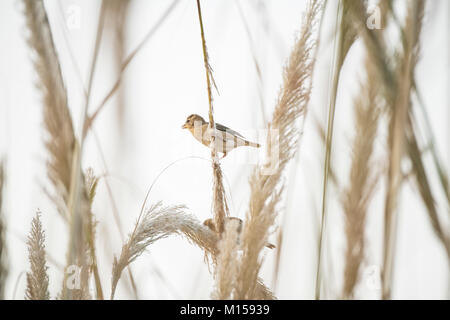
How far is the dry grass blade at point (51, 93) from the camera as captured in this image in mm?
530

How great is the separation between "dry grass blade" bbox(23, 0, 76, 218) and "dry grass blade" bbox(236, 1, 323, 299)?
0.32 metres

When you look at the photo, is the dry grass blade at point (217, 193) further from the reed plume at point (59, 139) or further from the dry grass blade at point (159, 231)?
the reed plume at point (59, 139)

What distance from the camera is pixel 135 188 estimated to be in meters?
1.10

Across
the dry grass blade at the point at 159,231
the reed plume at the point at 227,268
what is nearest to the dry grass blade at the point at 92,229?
the dry grass blade at the point at 159,231

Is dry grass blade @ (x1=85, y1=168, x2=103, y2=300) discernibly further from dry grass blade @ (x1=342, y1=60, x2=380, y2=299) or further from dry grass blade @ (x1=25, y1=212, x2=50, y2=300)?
dry grass blade @ (x1=342, y1=60, x2=380, y2=299)

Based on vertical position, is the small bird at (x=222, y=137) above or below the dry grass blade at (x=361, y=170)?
above

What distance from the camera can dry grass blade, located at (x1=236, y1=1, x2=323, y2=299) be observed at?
71 centimetres

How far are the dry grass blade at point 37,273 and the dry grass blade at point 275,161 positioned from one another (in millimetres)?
453

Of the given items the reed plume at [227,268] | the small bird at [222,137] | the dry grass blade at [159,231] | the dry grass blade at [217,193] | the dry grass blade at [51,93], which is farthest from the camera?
the small bird at [222,137]

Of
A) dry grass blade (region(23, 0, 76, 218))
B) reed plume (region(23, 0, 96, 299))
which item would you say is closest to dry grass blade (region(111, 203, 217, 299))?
reed plume (region(23, 0, 96, 299))

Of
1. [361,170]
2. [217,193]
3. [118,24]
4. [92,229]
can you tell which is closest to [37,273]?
[92,229]

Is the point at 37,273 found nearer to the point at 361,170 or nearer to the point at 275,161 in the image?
the point at 275,161
